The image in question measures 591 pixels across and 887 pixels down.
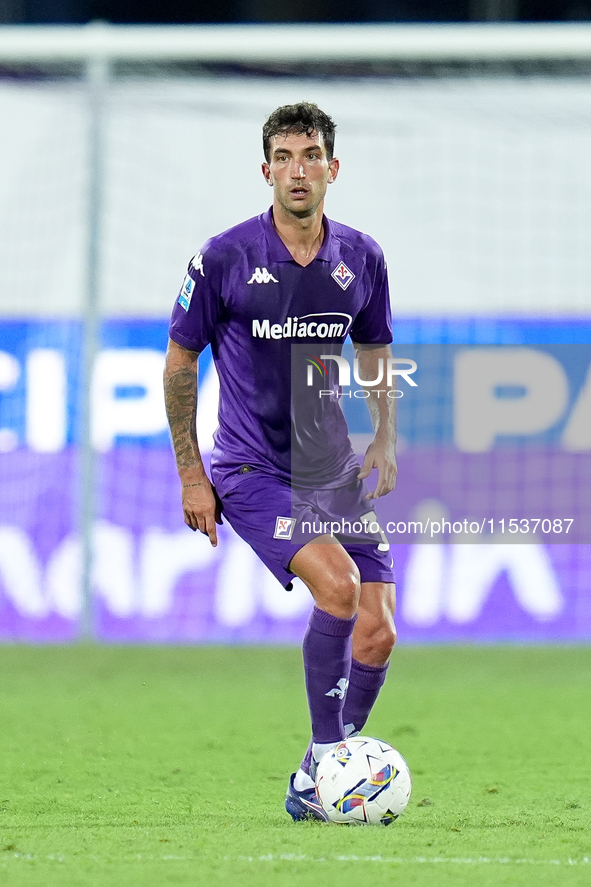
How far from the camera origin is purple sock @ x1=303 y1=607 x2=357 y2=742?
424cm

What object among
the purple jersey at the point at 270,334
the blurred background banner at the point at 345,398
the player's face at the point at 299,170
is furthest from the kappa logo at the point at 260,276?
the blurred background banner at the point at 345,398

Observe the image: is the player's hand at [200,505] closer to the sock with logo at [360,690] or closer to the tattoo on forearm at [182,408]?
the tattoo on forearm at [182,408]

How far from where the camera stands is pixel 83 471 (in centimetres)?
923

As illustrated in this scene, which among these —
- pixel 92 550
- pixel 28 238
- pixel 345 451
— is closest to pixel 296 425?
pixel 345 451

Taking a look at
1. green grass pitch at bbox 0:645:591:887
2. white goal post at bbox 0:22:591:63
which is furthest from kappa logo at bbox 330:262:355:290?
white goal post at bbox 0:22:591:63

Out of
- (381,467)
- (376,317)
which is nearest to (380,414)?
(381,467)

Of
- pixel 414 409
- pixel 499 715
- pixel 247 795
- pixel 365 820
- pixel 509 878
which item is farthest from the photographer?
pixel 414 409

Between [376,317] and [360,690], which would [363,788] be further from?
[376,317]

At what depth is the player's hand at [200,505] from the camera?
4438mm

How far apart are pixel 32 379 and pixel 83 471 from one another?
0.87 m

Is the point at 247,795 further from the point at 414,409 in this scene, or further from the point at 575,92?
the point at 575,92

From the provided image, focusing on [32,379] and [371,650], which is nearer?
[371,650]

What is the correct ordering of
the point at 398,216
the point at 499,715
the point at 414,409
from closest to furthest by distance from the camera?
1. the point at 499,715
2. the point at 414,409
3. the point at 398,216

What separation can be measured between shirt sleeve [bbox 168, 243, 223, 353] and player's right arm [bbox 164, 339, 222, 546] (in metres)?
0.04
